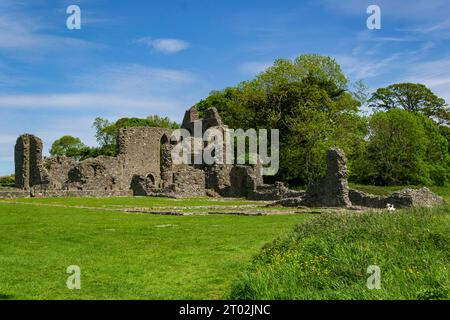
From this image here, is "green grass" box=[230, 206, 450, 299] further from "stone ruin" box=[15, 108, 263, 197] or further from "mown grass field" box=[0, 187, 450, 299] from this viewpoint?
"stone ruin" box=[15, 108, 263, 197]

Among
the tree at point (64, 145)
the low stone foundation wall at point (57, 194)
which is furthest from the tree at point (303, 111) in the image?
the tree at point (64, 145)

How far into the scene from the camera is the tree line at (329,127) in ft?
158

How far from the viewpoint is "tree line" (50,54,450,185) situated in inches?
1896

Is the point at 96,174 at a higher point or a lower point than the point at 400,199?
higher

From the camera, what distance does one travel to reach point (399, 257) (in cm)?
980

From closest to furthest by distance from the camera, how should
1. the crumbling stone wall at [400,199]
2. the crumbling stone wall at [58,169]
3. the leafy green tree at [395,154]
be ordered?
the crumbling stone wall at [400,199] < the crumbling stone wall at [58,169] < the leafy green tree at [395,154]

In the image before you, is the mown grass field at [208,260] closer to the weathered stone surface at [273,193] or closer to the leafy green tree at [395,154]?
the weathered stone surface at [273,193]

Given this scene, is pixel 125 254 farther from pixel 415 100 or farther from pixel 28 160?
pixel 415 100

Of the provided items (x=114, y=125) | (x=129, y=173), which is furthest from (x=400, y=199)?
(x=114, y=125)

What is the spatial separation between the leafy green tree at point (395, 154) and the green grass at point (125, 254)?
3867cm

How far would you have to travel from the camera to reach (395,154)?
182 ft

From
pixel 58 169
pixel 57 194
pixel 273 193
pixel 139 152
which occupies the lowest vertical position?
pixel 273 193

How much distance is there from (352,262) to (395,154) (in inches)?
1927
